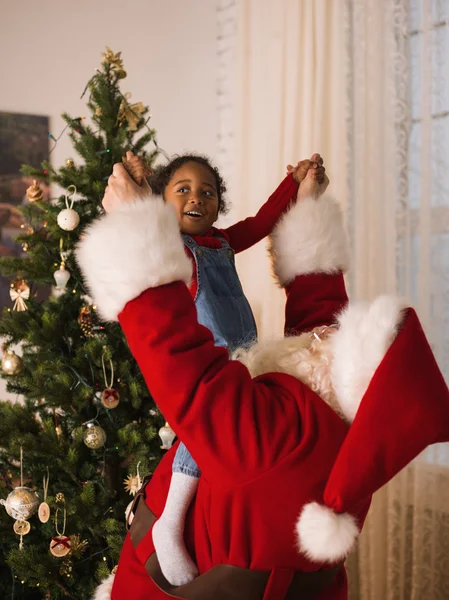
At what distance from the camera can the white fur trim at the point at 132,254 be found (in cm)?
94

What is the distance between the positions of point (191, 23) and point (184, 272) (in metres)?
2.98

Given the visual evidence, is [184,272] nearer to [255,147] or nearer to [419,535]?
[419,535]

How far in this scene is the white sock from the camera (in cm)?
107

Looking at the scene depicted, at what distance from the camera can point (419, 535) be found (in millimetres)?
2275

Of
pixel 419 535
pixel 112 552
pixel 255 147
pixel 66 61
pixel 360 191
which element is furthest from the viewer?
pixel 66 61

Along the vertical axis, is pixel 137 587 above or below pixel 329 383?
below

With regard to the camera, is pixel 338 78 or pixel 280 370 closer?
pixel 280 370

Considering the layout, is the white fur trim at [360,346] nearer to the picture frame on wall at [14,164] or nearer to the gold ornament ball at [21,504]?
the gold ornament ball at [21,504]

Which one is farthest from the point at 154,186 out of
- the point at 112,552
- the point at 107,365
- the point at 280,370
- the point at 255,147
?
the point at 255,147

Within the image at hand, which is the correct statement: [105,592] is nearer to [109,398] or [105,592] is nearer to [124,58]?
[109,398]

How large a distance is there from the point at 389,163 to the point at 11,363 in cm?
151

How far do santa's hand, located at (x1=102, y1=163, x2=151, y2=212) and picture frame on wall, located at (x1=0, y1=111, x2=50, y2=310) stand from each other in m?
2.26

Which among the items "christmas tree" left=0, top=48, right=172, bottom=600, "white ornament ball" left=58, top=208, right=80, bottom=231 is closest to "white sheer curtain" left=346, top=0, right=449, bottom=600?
"christmas tree" left=0, top=48, right=172, bottom=600

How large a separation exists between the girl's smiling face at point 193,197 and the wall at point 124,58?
195cm
